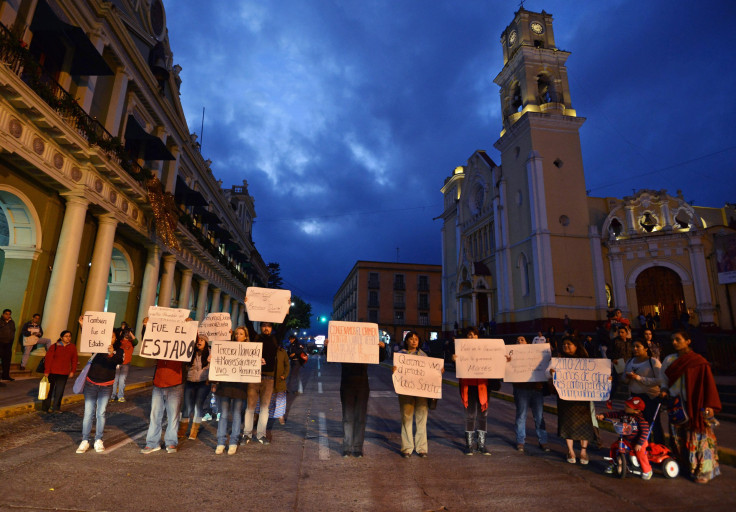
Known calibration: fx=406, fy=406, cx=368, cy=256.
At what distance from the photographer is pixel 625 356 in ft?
27.6

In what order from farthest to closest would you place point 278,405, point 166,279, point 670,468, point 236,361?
point 166,279 → point 278,405 → point 236,361 → point 670,468

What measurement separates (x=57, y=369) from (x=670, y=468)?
10.6 meters

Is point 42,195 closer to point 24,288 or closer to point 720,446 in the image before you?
point 24,288

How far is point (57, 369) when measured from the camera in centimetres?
824

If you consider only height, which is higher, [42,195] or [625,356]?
[42,195]

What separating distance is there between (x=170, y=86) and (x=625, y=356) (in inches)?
1000

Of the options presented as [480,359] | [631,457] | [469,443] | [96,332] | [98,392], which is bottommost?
→ [469,443]

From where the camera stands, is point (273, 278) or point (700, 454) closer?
point (700, 454)

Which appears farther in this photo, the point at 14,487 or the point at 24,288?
the point at 24,288

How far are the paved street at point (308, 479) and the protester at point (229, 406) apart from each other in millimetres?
192

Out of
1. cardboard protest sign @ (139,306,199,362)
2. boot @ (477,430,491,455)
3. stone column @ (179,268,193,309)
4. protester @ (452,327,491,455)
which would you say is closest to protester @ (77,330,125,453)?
cardboard protest sign @ (139,306,199,362)

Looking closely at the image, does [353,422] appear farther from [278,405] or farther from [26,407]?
[26,407]

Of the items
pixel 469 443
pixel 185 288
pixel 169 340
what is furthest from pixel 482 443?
pixel 185 288

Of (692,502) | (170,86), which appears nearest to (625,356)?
(692,502)
